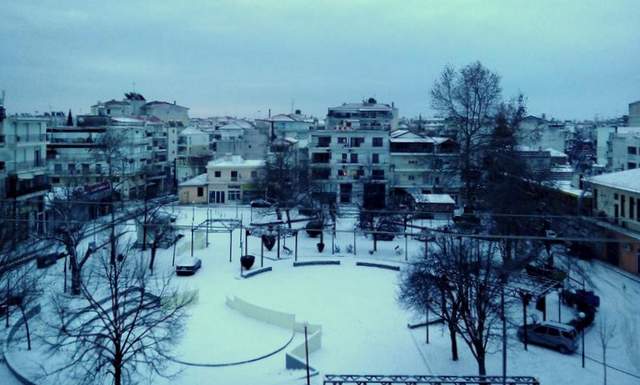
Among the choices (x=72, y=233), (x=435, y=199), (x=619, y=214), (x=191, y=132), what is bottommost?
(x=72, y=233)

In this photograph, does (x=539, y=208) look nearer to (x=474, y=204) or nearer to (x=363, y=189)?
(x=474, y=204)

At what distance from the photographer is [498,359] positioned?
7.82 meters

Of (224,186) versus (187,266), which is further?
(224,186)

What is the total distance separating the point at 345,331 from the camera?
8.79 meters

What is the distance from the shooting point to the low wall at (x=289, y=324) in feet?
24.2

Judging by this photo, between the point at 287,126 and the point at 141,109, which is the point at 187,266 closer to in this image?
the point at 287,126

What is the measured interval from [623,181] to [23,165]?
649 inches

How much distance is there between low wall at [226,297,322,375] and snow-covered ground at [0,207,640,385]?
0.13 meters

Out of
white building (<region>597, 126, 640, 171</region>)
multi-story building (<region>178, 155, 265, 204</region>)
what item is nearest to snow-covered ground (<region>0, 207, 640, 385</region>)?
white building (<region>597, 126, 640, 171</region>)

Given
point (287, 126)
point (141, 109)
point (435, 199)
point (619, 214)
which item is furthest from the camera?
point (141, 109)

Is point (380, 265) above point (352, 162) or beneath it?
beneath

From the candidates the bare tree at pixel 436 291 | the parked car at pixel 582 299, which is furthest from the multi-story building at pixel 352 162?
the bare tree at pixel 436 291

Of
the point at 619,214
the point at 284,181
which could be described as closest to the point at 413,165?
the point at 284,181

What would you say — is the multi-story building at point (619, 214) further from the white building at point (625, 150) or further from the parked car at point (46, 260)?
the parked car at point (46, 260)
